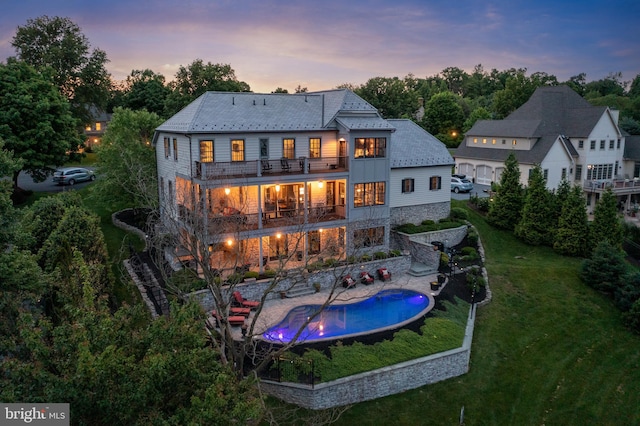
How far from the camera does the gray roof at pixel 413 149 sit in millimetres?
31484

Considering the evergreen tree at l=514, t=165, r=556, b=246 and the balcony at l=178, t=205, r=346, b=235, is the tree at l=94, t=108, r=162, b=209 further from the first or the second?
the evergreen tree at l=514, t=165, r=556, b=246

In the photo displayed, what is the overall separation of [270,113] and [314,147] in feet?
10.6

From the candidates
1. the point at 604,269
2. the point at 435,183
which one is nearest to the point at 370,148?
the point at 435,183

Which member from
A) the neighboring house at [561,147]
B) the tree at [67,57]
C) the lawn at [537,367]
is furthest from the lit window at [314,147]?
the tree at [67,57]

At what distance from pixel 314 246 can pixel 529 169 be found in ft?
82.9

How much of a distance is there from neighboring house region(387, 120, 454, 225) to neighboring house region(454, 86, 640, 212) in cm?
1407

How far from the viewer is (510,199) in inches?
1347

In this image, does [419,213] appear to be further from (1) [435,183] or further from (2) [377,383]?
(2) [377,383]

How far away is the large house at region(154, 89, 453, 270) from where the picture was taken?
25031mm

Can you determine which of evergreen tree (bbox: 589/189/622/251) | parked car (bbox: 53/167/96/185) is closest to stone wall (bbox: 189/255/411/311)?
evergreen tree (bbox: 589/189/622/251)

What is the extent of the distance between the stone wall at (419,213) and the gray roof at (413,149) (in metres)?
2.89

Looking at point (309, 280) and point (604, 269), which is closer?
point (309, 280)

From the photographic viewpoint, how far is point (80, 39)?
44.3m

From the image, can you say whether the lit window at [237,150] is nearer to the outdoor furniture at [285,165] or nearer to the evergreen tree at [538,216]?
the outdoor furniture at [285,165]
